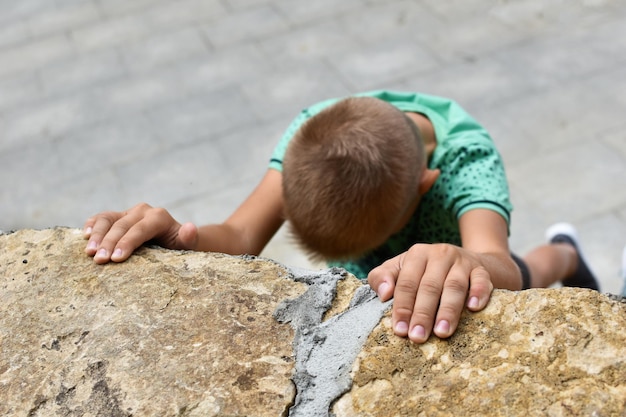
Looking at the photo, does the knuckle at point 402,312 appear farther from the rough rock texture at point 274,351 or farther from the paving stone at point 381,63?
the paving stone at point 381,63

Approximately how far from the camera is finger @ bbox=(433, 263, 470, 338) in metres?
0.79

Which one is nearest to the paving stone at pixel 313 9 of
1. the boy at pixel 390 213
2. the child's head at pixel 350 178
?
the boy at pixel 390 213

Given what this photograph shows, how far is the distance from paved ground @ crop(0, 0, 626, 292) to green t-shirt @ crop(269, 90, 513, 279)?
3.28 ft

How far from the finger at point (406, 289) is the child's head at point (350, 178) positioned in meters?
0.45

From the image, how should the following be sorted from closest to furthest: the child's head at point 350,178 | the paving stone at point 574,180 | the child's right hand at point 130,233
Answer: the child's right hand at point 130,233, the child's head at point 350,178, the paving stone at point 574,180

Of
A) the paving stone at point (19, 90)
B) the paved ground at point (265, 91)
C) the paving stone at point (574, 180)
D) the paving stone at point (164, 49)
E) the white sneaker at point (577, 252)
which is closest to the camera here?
the white sneaker at point (577, 252)

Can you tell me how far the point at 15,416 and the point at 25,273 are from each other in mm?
276

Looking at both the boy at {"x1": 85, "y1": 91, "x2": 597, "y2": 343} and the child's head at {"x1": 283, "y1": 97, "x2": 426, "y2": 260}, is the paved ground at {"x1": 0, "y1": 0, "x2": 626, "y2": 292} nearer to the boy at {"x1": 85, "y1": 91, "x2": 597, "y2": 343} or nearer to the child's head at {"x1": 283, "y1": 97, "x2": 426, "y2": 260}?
the boy at {"x1": 85, "y1": 91, "x2": 597, "y2": 343}

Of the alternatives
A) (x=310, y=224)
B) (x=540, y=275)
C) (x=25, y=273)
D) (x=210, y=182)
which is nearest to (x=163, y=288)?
(x=25, y=273)

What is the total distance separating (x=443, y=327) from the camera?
78 cm

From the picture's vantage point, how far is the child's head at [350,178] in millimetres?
1323

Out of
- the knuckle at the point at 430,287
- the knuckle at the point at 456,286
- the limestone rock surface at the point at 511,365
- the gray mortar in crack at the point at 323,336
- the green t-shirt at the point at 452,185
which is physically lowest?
the green t-shirt at the point at 452,185

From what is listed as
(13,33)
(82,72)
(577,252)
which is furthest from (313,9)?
(577,252)

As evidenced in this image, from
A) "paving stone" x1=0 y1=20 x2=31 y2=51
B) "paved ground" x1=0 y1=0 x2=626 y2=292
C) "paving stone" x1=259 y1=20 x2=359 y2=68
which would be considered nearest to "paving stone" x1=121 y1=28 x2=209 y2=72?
"paved ground" x1=0 y1=0 x2=626 y2=292
